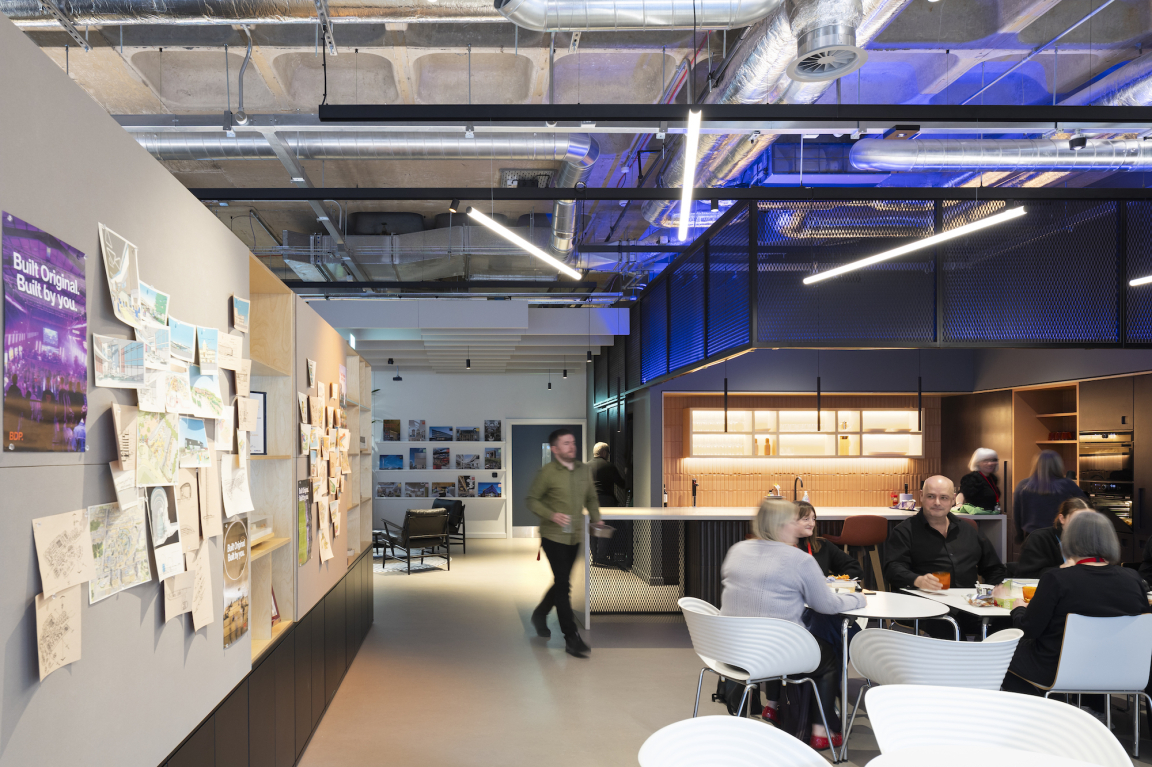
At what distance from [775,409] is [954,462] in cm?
242

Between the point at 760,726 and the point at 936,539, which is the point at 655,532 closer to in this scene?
the point at 936,539

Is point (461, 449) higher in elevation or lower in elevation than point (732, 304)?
lower

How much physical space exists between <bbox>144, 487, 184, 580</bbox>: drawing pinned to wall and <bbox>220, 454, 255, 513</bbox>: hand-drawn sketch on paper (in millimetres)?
464

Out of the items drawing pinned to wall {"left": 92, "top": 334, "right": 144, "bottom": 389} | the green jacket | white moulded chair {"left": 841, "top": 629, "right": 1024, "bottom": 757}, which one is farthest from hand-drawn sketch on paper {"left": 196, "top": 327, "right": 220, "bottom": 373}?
the green jacket

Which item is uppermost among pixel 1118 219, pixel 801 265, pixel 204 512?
pixel 1118 219

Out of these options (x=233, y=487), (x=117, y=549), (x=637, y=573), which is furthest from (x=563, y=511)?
(x=117, y=549)

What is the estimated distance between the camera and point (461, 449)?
14.6 meters

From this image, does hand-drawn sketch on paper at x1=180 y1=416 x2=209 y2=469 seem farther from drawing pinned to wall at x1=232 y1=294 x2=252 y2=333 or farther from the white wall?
the white wall

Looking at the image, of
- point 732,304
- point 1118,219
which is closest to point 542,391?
point 732,304

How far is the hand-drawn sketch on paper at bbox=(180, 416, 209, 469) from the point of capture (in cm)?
251

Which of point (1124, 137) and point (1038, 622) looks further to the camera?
point (1124, 137)

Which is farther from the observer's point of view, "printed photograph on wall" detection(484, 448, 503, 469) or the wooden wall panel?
"printed photograph on wall" detection(484, 448, 503, 469)

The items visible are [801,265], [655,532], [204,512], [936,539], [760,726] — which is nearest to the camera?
[760,726]

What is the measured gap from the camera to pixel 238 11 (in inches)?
157
